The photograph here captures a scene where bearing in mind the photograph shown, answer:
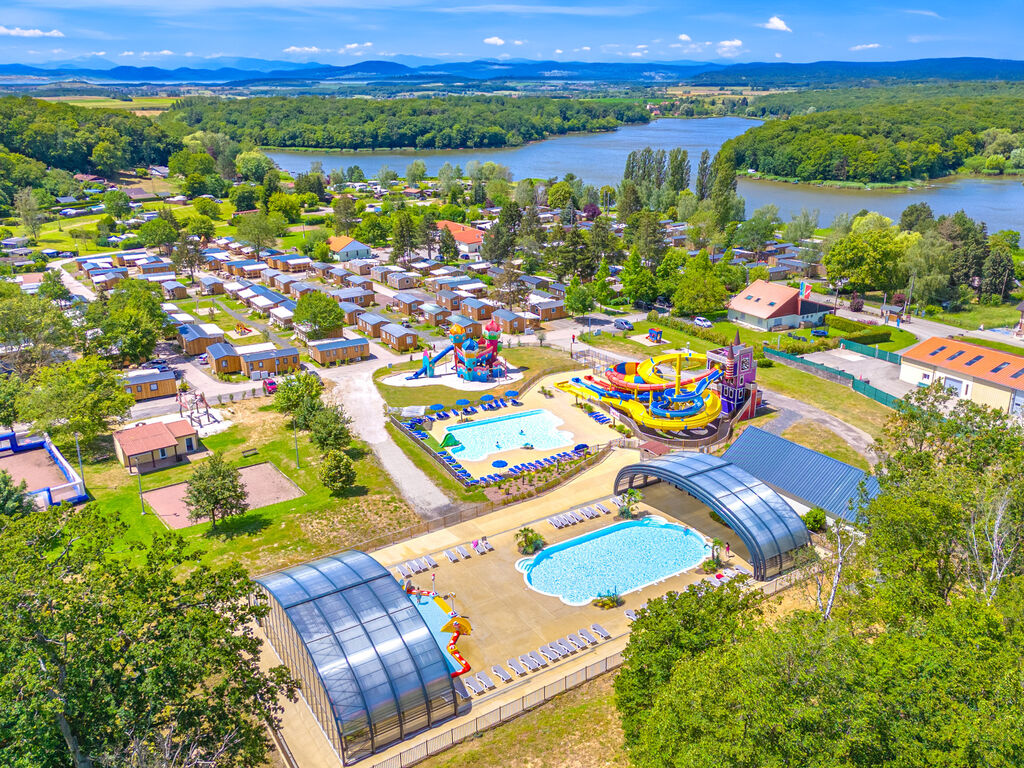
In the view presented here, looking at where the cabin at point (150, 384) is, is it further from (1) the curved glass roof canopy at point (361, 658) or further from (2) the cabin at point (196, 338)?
(1) the curved glass roof canopy at point (361, 658)

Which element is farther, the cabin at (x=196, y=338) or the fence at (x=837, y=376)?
the cabin at (x=196, y=338)

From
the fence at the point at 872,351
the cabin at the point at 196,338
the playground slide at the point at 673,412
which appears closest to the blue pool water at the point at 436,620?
the playground slide at the point at 673,412

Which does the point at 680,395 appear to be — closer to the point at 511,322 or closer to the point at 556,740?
the point at 511,322

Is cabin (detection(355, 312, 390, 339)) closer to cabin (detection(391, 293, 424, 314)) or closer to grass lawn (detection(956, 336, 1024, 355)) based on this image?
cabin (detection(391, 293, 424, 314))

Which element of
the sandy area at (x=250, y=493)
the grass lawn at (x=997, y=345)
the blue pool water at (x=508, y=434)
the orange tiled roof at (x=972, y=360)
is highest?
the orange tiled roof at (x=972, y=360)

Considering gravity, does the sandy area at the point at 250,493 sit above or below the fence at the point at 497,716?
below

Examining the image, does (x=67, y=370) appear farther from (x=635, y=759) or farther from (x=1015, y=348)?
(x=1015, y=348)

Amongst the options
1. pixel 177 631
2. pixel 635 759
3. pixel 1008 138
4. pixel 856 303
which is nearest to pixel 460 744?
pixel 635 759
